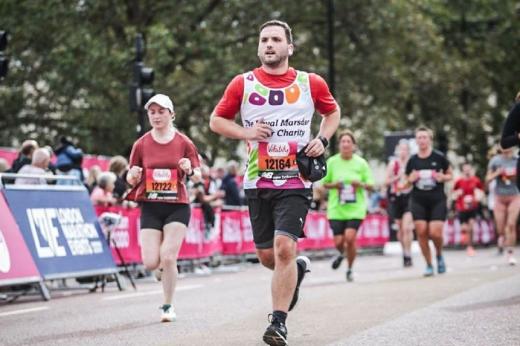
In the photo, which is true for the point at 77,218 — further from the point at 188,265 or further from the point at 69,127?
the point at 69,127

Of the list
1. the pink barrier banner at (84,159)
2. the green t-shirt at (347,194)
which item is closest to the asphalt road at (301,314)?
the green t-shirt at (347,194)

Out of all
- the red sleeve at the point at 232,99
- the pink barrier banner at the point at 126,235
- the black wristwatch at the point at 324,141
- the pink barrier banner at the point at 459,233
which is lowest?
the pink barrier banner at the point at 459,233

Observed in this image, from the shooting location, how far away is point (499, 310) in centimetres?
1112

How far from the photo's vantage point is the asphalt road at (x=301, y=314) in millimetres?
9117

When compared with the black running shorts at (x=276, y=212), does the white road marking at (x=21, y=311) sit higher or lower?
lower

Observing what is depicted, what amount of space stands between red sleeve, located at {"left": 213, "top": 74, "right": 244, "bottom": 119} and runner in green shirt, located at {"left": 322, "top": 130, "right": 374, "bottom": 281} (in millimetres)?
8358


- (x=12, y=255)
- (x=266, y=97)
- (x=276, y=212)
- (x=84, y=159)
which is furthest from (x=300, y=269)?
(x=84, y=159)

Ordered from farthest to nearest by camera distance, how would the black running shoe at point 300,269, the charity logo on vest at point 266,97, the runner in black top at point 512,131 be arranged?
1. the runner in black top at point 512,131
2. the black running shoe at point 300,269
3. the charity logo on vest at point 266,97

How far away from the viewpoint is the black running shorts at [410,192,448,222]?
17594mm

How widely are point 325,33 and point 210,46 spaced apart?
14.9 feet

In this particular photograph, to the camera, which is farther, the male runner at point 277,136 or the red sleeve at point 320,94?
the red sleeve at point 320,94

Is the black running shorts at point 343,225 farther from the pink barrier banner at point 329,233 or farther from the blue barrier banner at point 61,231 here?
the pink barrier banner at point 329,233

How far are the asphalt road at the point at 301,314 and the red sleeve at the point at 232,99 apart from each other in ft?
5.21

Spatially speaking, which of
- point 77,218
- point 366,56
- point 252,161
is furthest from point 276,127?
point 366,56
